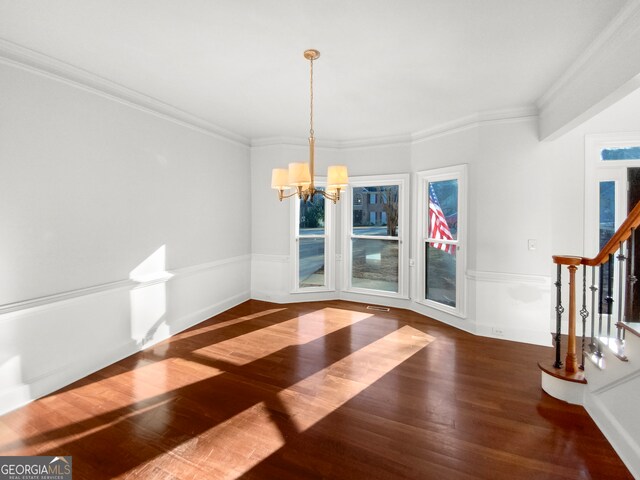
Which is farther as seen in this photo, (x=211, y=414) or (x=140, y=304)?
(x=140, y=304)

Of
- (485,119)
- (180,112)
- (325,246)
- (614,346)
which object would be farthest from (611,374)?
(180,112)

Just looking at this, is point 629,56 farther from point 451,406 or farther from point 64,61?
point 64,61

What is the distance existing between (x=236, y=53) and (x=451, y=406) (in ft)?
11.0

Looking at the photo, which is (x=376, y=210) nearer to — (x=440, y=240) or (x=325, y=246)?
(x=325, y=246)

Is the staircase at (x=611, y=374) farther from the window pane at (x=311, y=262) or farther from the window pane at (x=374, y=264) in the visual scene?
the window pane at (x=311, y=262)

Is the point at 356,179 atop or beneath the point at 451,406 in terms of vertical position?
atop

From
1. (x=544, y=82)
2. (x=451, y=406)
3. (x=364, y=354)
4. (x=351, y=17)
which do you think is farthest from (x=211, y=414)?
(x=544, y=82)

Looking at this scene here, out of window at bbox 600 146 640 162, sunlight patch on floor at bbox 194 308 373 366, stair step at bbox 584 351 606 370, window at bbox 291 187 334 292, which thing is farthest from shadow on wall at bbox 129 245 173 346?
window at bbox 600 146 640 162

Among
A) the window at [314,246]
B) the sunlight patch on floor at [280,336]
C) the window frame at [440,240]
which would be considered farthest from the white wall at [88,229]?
the window frame at [440,240]

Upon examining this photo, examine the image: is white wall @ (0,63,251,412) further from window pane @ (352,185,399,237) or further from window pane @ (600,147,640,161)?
window pane @ (600,147,640,161)

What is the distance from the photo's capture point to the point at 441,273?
4.64 m

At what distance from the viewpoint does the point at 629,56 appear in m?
2.10

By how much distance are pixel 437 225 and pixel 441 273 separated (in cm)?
72

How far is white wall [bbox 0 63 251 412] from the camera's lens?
2488 mm
